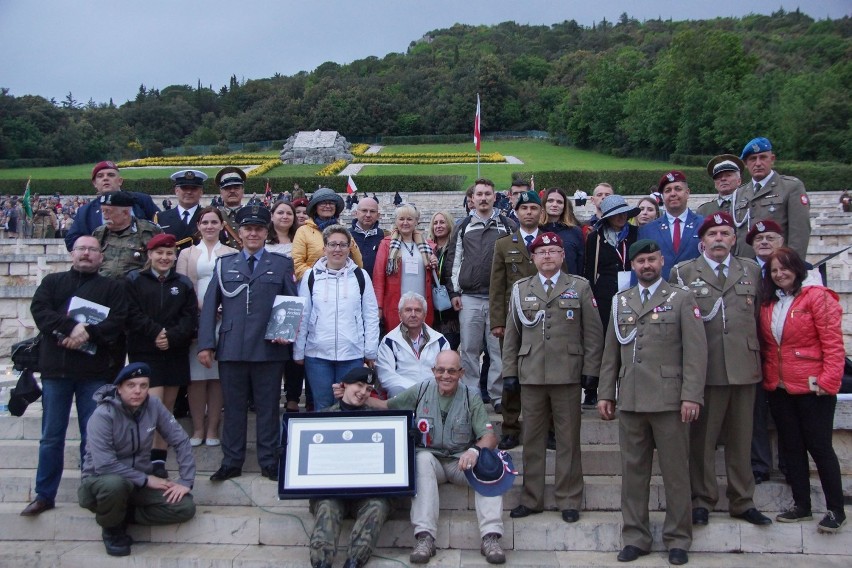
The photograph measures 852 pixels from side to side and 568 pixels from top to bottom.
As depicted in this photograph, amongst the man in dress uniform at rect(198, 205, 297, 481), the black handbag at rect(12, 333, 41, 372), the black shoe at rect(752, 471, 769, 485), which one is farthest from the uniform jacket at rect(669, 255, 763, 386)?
the black handbag at rect(12, 333, 41, 372)

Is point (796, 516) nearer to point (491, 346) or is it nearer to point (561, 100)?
point (491, 346)

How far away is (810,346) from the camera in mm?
4902

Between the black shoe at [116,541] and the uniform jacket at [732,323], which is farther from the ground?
the uniform jacket at [732,323]

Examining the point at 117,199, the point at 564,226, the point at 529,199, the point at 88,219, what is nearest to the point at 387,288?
the point at 529,199

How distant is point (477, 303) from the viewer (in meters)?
6.36

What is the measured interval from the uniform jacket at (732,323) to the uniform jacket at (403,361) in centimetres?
194

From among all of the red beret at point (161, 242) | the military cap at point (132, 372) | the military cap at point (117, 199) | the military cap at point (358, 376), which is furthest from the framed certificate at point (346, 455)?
the military cap at point (117, 199)

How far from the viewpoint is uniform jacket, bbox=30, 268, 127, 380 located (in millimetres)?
5250

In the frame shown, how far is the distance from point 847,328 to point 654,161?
44.7 m

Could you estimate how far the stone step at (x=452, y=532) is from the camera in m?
4.90

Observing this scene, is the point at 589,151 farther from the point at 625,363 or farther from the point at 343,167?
the point at 625,363

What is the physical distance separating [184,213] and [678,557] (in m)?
5.14

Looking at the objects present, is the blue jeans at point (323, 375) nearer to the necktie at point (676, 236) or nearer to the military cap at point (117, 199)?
the military cap at point (117, 199)

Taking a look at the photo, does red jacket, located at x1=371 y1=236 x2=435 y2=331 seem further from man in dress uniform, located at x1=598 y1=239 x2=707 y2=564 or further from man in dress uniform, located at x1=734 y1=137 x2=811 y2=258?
man in dress uniform, located at x1=734 y1=137 x2=811 y2=258
